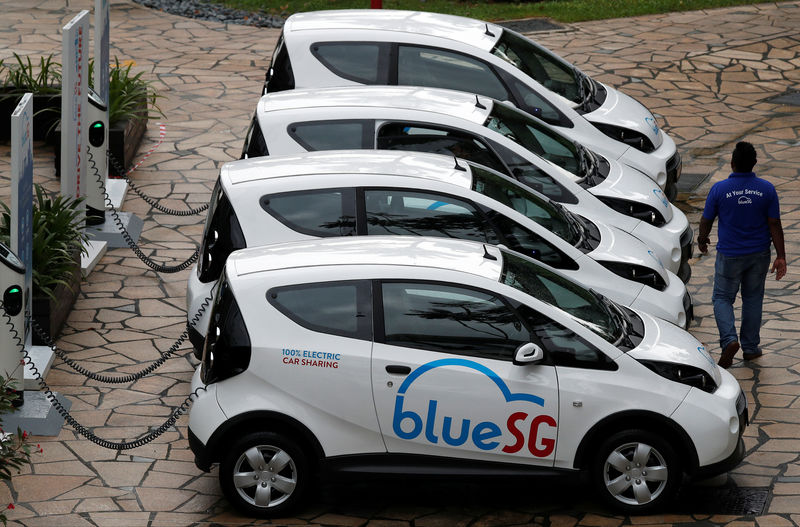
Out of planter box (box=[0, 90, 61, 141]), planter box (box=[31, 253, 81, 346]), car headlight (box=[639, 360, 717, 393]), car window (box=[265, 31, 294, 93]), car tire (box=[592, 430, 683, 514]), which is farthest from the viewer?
planter box (box=[0, 90, 61, 141])

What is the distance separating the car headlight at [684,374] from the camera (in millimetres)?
7680

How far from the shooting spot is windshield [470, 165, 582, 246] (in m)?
9.50

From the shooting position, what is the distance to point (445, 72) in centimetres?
1264

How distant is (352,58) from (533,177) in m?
2.92

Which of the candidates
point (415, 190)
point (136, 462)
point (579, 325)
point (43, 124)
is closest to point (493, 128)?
point (415, 190)

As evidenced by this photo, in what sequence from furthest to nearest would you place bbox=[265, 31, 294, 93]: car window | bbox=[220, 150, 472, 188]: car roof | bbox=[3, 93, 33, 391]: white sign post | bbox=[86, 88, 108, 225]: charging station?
bbox=[265, 31, 294, 93]: car window, bbox=[86, 88, 108, 225]: charging station, bbox=[220, 150, 472, 188]: car roof, bbox=[3, 93, 33, 391]: white sign post

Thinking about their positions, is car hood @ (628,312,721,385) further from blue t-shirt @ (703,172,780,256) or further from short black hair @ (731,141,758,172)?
short black hair @ (731,141,758,172)

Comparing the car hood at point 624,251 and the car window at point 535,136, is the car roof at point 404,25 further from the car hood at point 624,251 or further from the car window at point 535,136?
the car hood at point 624,251

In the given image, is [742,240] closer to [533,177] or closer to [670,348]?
[533,177]

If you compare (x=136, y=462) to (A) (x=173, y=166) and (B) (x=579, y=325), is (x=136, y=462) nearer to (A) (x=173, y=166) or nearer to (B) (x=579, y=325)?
(B) (x=579, y=325)

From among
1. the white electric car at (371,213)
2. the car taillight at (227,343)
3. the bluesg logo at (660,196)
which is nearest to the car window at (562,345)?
the white electric car at (371,213)

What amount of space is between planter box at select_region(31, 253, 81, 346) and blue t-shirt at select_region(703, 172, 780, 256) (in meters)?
5.49

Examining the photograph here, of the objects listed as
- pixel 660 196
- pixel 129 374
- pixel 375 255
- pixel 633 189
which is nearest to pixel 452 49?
pixel 633 189

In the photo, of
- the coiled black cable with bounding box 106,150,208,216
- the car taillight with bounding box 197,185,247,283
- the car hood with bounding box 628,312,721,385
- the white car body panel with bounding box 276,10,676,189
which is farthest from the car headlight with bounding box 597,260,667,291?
the coiled black cable with bounding box 106,150,208,216
